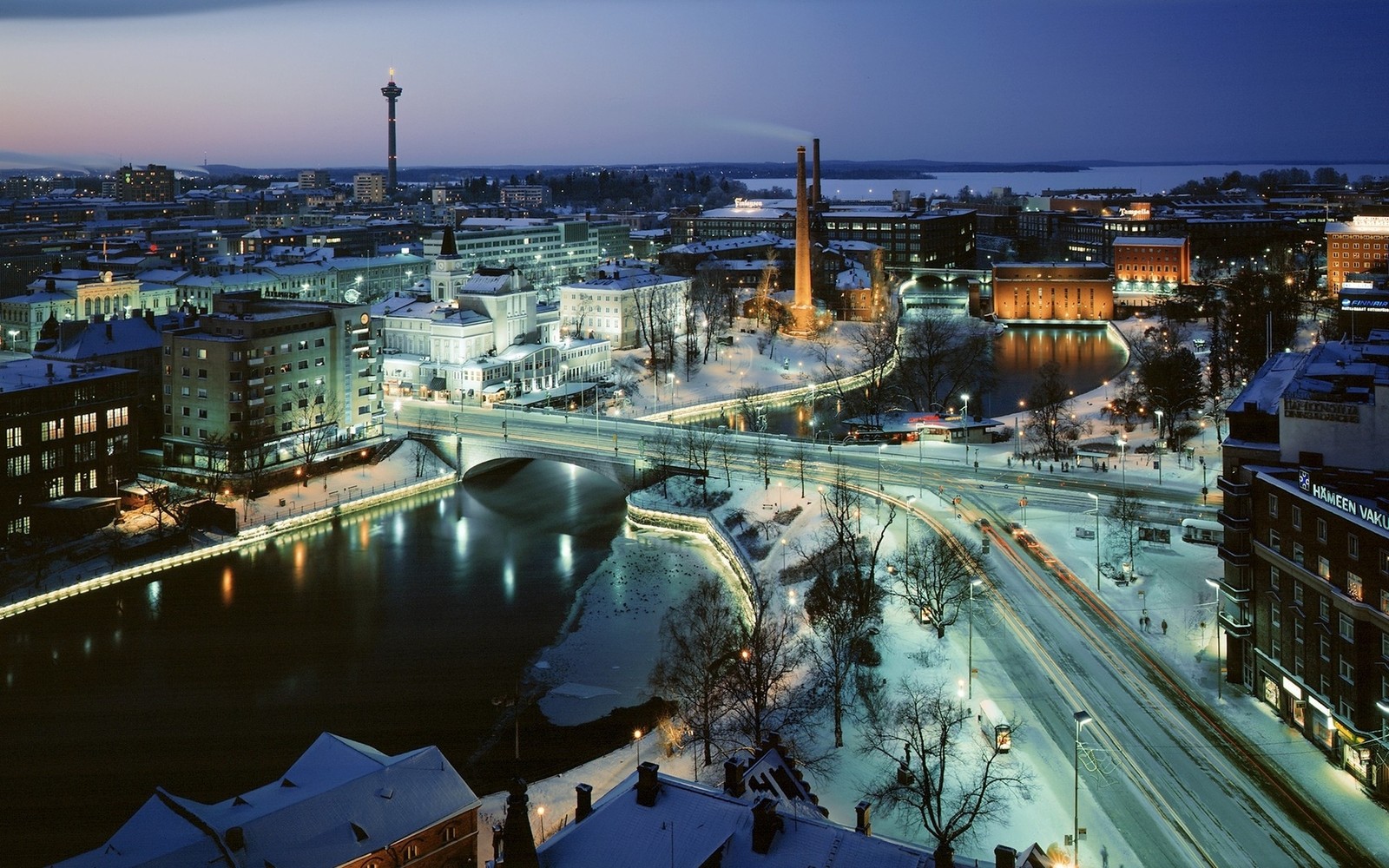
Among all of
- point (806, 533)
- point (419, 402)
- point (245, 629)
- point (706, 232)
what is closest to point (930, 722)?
point (806, 533)

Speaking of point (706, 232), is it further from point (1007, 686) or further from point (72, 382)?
point (1007, 686)

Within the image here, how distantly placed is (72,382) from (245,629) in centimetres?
1205

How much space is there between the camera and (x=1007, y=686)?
71.0ft

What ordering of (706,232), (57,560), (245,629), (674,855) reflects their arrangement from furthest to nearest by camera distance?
(706,232) → (57,560) → (245,629) → (674,855)

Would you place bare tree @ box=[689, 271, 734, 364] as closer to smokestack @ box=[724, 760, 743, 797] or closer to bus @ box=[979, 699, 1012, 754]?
bus @ box=[979, 699, 1012, 754]

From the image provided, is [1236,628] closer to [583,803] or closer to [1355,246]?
[583,803]

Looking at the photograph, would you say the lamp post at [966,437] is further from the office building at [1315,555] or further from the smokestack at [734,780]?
the smokestack at [734,780]

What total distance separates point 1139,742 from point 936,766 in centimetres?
315

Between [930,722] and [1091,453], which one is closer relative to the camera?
[930,722]

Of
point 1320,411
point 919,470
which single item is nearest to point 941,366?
point 919,470

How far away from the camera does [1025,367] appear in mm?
64250

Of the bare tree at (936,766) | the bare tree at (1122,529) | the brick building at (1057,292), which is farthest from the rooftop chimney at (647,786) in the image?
the brick building at (1057,292)

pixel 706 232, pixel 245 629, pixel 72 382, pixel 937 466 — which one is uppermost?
pixel 706 232

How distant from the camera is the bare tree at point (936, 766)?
56.7 feet
